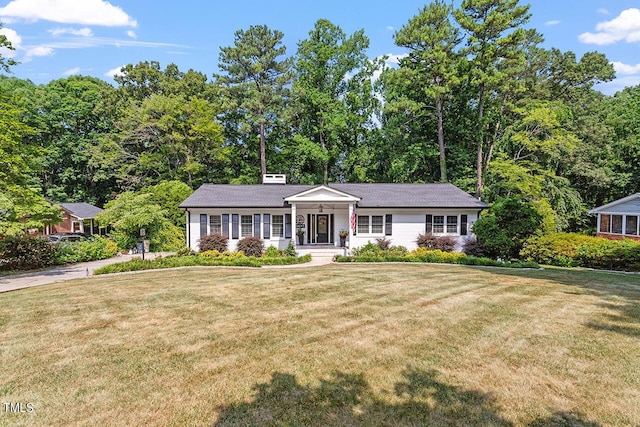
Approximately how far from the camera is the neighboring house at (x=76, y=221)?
111 feet

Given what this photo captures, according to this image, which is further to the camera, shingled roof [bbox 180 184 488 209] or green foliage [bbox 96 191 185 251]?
green foliage [bbox 96 191 185 251]

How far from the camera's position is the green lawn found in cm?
447

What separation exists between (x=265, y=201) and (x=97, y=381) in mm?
17979

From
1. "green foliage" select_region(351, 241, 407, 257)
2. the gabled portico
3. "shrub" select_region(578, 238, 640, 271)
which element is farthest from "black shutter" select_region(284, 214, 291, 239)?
"shrub" select_region(578, 238, 640, 271)

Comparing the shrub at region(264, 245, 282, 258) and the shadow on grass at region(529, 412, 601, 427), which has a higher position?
the shadow on grass at region(529, 412, 601, 427)

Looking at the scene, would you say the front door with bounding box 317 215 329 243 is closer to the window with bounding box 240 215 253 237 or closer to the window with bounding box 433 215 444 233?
the window with bounding box 240 215 253 237

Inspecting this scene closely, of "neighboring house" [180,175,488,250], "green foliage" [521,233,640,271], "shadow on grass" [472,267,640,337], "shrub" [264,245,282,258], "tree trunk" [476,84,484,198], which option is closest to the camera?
"shadow on grass" [472,267,640,337]

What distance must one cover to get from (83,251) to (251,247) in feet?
29.6

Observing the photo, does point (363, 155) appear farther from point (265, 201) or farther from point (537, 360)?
point (537, 360)

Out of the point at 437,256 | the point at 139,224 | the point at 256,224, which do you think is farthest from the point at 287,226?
the point at 139,224

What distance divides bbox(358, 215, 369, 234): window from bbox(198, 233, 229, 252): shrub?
27.0ft

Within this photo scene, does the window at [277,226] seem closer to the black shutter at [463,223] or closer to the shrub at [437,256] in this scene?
the shrub at [437,256]

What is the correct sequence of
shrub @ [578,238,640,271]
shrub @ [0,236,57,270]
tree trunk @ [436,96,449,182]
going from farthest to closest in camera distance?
tree trunk @ [436,96,449,182], shrub @ [0,236,57,270], shrub @ [578,238,640,271]

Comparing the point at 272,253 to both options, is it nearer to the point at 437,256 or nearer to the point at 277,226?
the point at 277,226
